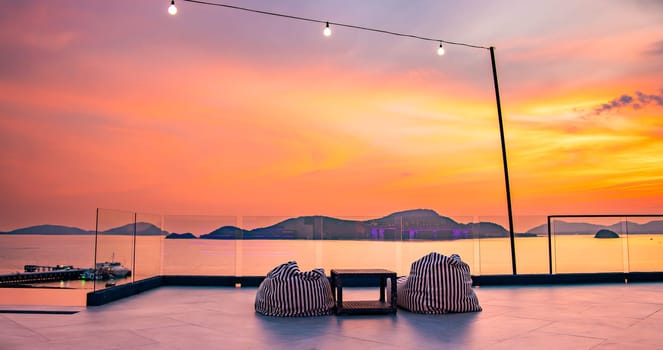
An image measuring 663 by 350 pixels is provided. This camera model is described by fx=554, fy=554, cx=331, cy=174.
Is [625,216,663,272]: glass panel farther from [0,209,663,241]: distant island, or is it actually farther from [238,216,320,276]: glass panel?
[238,216,320,276]: glass panel

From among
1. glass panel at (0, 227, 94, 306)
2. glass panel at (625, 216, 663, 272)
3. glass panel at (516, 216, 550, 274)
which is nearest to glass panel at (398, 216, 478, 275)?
glass panel at (516, 216, 550, 274)

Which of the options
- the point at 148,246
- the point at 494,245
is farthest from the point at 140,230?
the point at 494,245

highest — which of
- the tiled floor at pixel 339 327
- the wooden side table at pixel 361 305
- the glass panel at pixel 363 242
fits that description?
the glass panel at pixel 363 242

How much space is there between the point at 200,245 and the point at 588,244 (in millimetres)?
7223

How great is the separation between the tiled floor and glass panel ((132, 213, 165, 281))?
1.16 metres

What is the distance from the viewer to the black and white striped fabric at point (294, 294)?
20.1ft

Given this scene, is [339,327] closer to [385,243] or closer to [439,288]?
[439,288]

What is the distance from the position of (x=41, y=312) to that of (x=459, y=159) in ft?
32.6

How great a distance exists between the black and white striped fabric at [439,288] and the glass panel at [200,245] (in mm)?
4138

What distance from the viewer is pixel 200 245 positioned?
32.1 ft

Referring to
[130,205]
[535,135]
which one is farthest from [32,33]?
[535,135]

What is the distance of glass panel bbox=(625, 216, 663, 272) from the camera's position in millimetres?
10537

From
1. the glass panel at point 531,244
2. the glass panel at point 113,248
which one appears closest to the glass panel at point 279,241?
A: the glass panel at point 113,248

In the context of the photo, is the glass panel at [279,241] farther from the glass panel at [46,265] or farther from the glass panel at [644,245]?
the glass panel at [644,245]
